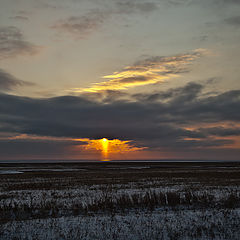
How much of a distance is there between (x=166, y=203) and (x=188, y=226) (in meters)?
5.53

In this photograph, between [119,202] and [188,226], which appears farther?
[119,202]

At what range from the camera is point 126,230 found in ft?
38.3

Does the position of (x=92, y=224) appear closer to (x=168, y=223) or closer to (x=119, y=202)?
(x=168, y=223)

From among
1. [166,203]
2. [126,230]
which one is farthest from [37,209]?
[166,203]

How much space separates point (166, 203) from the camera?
57.9ft

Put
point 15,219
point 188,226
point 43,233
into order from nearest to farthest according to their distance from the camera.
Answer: point 43,233 → point 188,226 → point 15,219

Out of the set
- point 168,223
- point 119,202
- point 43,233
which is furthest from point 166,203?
point 43,233

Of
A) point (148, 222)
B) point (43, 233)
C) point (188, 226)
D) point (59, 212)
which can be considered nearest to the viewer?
point (43, 233)

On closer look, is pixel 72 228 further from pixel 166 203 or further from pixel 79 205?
pixel 166 203

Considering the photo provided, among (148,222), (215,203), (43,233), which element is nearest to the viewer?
(43,233)

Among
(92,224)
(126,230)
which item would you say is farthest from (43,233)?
(126,230)

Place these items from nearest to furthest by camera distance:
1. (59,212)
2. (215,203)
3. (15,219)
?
1. (15,219)
2. (59,212)
3. (215,203)

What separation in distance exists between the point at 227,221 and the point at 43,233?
879 cm

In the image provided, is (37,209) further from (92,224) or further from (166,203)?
(166,203)
